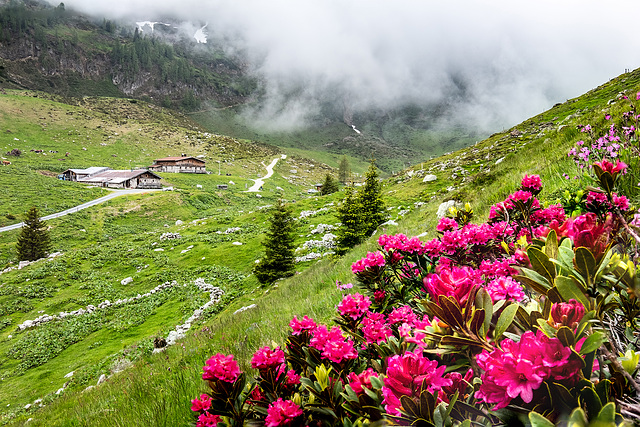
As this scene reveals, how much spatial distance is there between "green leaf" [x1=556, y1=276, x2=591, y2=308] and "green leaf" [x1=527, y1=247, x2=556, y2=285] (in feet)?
0.38

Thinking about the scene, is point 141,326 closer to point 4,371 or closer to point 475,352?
point 4,371

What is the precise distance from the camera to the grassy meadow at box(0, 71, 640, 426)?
4660mm

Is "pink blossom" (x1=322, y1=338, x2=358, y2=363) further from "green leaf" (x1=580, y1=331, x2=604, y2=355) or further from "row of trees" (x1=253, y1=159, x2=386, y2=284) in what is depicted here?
"row of trees" (x1=253, y1=159, x2=386, y2=284)

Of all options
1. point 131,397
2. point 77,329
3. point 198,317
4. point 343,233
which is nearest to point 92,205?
point 77,329

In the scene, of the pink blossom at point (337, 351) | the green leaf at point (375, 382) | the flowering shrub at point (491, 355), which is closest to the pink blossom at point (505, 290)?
the flowering shrub at point (491, 355)

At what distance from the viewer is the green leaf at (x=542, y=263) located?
0.99 m

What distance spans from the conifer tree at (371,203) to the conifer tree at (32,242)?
31.3 m

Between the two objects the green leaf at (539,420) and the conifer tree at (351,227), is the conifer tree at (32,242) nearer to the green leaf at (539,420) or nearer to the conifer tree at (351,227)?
the conifer tree at (351,227)

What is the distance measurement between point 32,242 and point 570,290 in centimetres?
3768

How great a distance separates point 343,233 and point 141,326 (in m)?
11.3

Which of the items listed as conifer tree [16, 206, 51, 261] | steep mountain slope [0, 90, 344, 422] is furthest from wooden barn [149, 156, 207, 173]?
conifer tree [16, 206, 51, 261]

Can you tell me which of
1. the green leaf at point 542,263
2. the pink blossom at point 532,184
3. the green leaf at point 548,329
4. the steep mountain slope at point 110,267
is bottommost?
the steep mountain slope at point 110,267

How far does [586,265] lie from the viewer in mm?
920

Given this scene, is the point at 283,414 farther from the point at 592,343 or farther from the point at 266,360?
the point at 592,343
